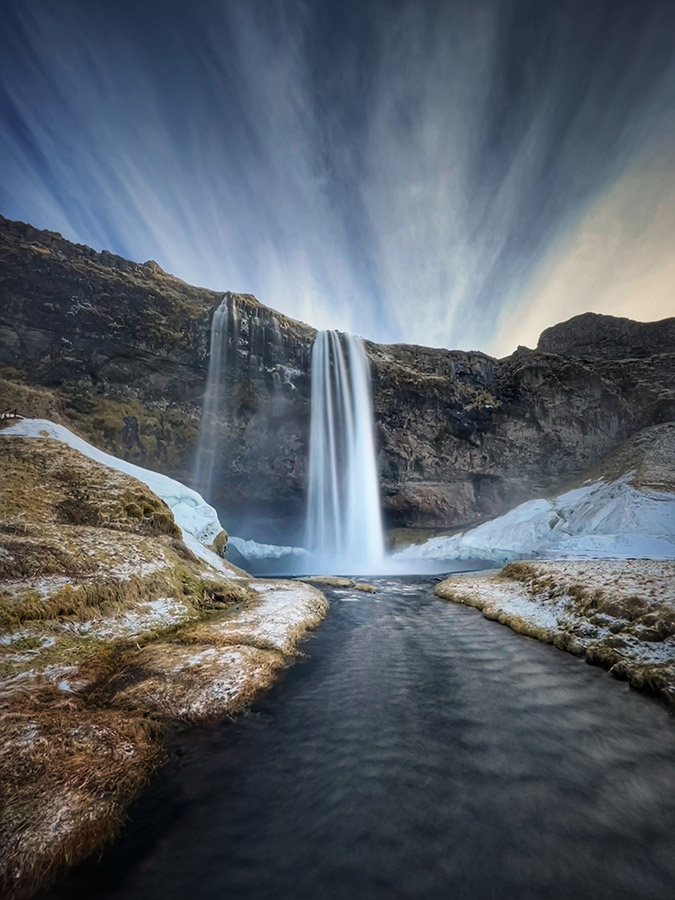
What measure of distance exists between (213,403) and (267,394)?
401 inches

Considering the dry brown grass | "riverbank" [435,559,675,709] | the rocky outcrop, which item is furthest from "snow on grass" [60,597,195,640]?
the rocky outcrop

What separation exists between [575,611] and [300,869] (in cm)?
1443

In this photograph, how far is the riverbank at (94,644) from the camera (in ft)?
15.8

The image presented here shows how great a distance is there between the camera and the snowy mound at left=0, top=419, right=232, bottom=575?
2816 cm

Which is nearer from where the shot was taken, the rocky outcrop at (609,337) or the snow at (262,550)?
the snow at (262,550)

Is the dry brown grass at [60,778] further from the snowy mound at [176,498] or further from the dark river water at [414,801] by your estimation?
the snowy mound at [176,498]

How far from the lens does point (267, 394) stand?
67062 mm

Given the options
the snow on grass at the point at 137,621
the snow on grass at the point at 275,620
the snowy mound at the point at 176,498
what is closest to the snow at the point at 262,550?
the snowy mound at the point at 176,498

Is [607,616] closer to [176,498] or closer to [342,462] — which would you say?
[176,498]

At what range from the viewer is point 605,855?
4.36 meters

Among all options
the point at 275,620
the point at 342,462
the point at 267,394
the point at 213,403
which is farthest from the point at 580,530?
the point at 213,403

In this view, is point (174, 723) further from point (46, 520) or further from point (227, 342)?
point (227, 342)

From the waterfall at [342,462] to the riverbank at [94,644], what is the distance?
4902 cm

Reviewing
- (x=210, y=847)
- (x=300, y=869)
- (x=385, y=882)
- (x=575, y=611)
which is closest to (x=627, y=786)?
Answer: (x=385, y=882)
